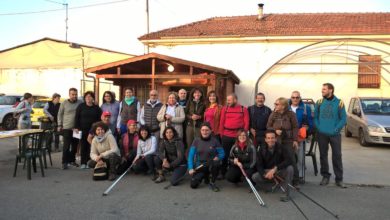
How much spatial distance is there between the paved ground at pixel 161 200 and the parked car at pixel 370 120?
4.00m

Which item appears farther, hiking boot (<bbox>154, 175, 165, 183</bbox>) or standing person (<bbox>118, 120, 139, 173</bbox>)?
standing person (<bbox>118, 120, 139, 173</bbox>)

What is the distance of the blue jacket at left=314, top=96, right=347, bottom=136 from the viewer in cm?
627

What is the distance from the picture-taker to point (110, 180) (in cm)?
657

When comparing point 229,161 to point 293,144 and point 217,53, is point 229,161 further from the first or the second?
point 217,53

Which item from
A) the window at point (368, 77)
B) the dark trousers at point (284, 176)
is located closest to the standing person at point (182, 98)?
the dark trousers at point (284, 176)

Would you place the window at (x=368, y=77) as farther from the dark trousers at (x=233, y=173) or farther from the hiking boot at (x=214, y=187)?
the hiking boot at (x=214, y=187)

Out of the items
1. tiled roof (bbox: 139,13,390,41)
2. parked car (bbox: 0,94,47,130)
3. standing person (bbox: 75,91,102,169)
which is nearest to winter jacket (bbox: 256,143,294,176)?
standing person (bbox: 75,91,102,169)

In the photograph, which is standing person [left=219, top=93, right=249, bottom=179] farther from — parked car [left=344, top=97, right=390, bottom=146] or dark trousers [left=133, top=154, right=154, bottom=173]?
parked car [left=344, top=97, right=390, bottom=146]

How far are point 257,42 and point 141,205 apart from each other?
1249 cm

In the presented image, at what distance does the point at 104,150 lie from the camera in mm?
6938

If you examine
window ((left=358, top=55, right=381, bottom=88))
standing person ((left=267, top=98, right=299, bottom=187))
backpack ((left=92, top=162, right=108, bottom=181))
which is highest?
window ((left=358, top=55, right=381, bottom=88))

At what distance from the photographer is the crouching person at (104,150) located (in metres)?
6.72

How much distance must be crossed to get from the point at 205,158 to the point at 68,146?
10.6ft

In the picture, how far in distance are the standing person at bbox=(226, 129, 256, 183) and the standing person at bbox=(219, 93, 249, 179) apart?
1.36 feet
